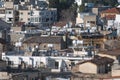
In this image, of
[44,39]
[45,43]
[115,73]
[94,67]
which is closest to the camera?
[115,73]

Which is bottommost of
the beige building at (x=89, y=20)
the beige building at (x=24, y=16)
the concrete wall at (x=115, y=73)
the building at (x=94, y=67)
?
the beige building at (x=24, y=16)

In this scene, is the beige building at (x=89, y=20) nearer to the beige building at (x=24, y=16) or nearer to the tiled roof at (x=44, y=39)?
the beige building at (x=24, y=16)

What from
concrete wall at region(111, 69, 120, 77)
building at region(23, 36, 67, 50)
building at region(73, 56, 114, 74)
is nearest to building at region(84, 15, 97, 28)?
building at region(23, 36, 67, 50)

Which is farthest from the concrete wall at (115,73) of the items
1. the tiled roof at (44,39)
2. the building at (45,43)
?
the tiled roof at (44,39)

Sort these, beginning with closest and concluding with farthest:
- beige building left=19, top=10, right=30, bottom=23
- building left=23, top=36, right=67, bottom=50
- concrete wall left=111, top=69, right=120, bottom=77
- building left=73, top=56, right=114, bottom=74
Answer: concrete wall left=111, top=69, right=120, bottom=77 < building left=73, top=56, right=114, bottom=74 < building left=23, top=36, right=67, bottom=50 < beige building left=19, top=10, right=30, bottom=23

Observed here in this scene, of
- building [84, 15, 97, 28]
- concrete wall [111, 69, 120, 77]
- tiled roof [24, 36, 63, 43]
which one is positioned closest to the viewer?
concrete wall [111, 69, 120, 77]

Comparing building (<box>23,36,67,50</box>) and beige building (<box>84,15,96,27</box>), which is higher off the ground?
building (<box>23,36,67,50</box>)

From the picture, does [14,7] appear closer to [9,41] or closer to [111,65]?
[9,41]

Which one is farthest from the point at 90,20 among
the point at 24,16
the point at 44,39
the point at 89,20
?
the point at 44,39

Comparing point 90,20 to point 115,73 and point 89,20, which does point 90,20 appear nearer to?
point 89,20

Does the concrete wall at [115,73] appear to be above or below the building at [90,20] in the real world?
above

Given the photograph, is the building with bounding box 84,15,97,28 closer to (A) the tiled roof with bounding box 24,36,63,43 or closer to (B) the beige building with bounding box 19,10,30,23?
(B) the beige building with bounding box 19,10,30,23

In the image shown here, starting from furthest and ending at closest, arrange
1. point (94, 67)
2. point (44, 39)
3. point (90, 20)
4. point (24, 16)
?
point (24, 16)
point (90, 20)
point (44, 39)
point (94, 67)

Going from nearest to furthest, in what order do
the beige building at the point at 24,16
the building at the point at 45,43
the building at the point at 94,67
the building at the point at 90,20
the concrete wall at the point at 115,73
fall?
the concrete wall at the point at 115,73
the building at the point at 94,67
the building at the point at 45,43
the building at the point at 90,20
the beige building at the point at 24,16
